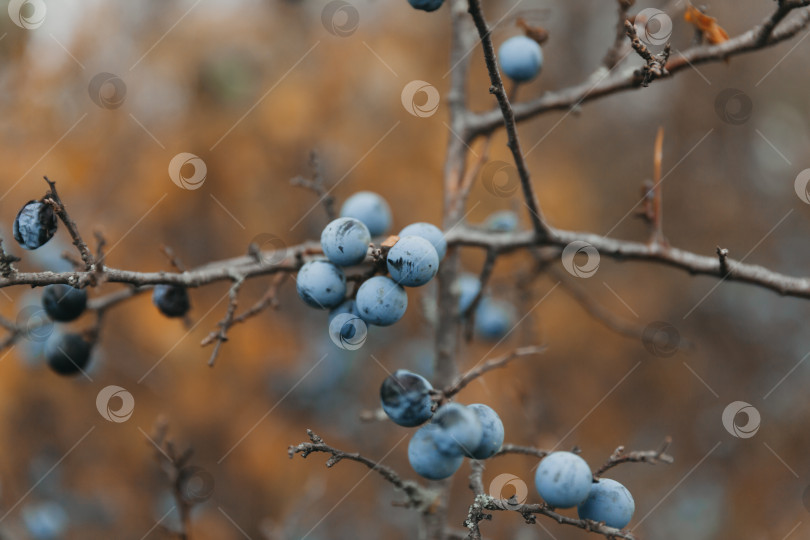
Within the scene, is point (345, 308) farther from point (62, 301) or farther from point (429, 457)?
point (62, 301)

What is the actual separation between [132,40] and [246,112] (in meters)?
0.81

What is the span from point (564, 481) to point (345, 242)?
0.71 m

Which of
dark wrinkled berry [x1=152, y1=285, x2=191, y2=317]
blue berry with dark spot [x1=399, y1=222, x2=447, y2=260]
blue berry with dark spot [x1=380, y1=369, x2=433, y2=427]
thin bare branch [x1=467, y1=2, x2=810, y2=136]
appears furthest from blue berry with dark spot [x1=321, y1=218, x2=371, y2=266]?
thin bare branch [x1=467, y1=2, x2=810, y2=136]

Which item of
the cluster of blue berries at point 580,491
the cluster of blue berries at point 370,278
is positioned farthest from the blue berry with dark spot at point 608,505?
the cluster of blue berries at point 370,278

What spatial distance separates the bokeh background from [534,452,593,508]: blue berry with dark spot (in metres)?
1.73

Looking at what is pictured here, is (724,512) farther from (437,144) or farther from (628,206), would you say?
(437,144)

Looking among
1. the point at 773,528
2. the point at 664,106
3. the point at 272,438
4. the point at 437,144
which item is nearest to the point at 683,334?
the point at 773,528

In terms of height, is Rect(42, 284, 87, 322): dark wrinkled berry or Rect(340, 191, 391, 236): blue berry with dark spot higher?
Rect(340, 191, 391, 236): blue berry with dark spot

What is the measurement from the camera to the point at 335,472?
13.5 feet

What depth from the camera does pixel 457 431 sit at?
124 centimetres

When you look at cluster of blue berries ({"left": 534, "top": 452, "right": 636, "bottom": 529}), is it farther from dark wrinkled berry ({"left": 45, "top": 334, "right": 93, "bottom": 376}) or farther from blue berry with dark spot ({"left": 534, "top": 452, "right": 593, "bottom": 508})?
dark wrinkled berry ({"left": 45, "top": 334, "right": 93, "bottom": 376})

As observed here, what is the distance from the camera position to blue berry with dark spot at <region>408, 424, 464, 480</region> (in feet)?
4.26

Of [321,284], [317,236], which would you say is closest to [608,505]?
[321,284]

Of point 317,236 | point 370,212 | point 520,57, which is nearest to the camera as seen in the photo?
point 370,212
